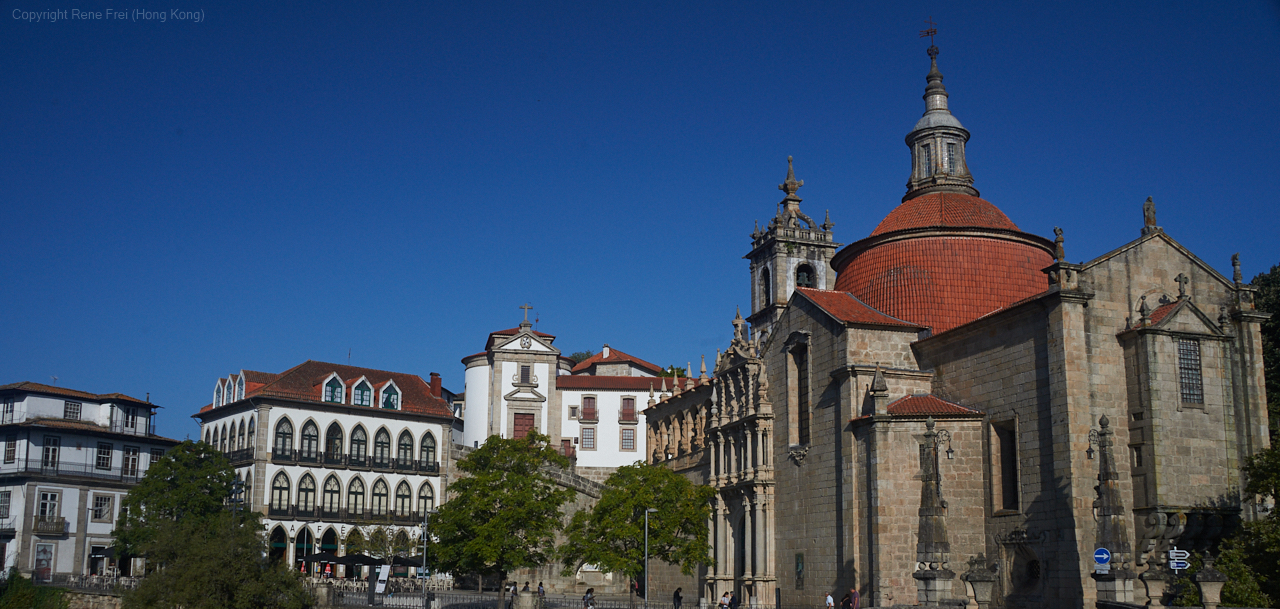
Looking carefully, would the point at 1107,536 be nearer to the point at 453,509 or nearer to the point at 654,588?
the point at 453,509

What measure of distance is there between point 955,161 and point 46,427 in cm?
5561

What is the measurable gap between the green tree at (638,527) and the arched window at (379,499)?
87.8 ft

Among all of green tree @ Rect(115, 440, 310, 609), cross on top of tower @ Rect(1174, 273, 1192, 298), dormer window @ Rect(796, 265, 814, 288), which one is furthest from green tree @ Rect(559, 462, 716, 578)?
cross on top of tower @ Rect(1174, 273, 1192, 298)

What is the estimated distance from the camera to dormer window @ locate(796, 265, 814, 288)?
64625 mm

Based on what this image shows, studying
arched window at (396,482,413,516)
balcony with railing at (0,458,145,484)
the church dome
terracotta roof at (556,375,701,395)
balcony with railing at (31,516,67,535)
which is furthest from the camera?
terracotta roof at (556,375,701,395)

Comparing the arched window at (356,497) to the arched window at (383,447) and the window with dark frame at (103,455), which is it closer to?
the arched window at (383,447)

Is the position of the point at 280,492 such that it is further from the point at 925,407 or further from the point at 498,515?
the point at 925,407

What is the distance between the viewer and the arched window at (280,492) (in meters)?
66.1

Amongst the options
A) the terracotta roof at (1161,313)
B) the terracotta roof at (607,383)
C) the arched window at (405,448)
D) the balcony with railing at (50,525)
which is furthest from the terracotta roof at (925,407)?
the balcony with railing at (50,525)

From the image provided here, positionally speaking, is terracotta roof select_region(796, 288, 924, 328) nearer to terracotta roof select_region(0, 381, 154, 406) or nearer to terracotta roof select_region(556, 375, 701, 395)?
terracotta roof select_region(556, 375, 701, 395)

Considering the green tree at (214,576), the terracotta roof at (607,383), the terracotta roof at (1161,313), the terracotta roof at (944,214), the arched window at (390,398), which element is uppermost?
the terracotta roof at (944,214)

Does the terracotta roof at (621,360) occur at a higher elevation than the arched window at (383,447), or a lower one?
higher

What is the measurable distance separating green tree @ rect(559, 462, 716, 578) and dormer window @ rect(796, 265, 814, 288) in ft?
67.4

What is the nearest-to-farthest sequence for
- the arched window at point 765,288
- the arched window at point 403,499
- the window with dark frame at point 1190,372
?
the window with dark frame at point 1190,372 → the arched window at point 765,288 → the arched window at point 403,499
